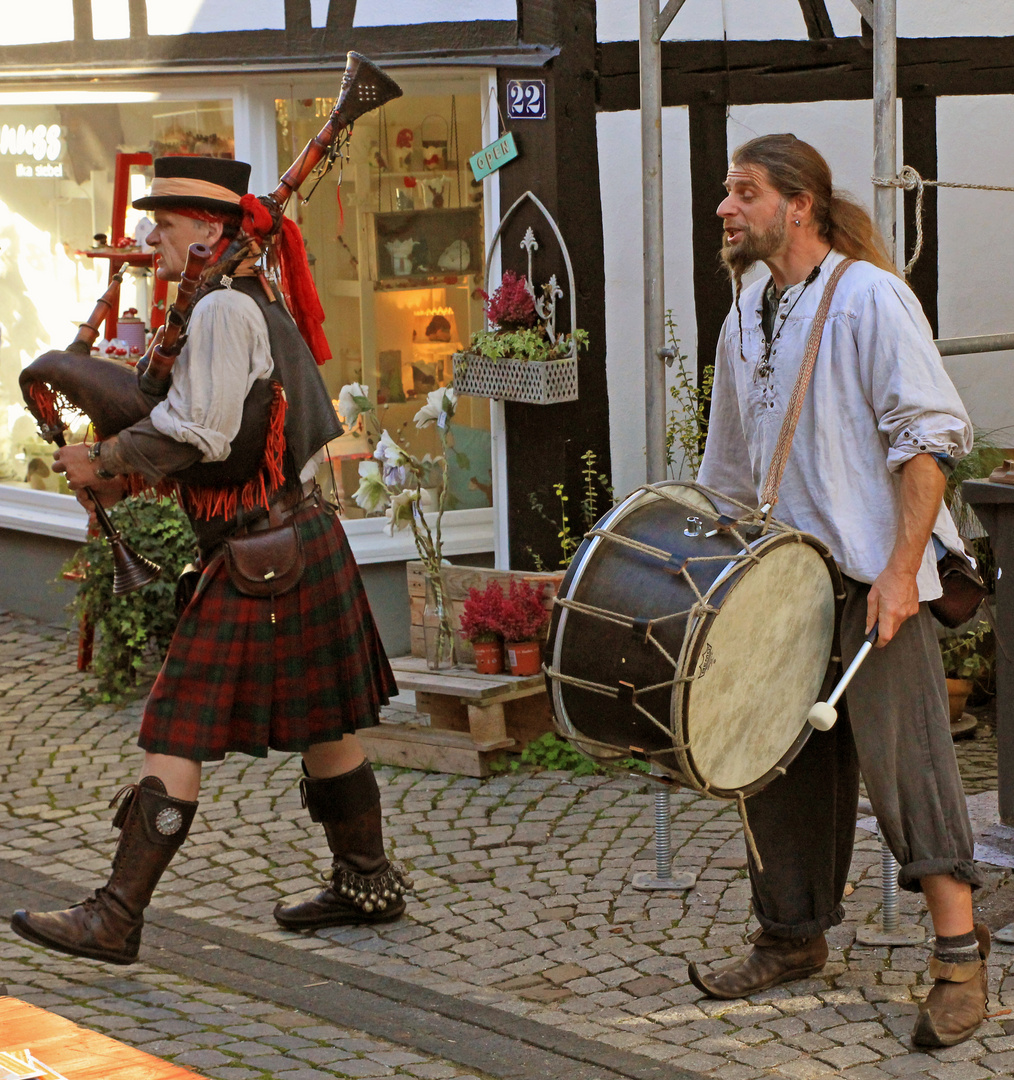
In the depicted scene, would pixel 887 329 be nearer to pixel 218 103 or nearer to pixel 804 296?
pixel 804 296

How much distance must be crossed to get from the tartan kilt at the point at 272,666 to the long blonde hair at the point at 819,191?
1444 mm

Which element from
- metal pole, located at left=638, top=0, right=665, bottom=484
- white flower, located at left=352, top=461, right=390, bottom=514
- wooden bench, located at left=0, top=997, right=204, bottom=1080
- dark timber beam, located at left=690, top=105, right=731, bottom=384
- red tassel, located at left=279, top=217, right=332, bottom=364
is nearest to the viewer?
wooden bench, located at left=0, top=997, right=204, bottom=1080

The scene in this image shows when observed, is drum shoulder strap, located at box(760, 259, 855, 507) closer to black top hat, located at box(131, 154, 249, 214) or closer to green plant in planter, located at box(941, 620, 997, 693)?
black top hat, located at box(131, 154, 249, 214)

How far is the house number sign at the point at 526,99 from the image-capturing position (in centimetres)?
614

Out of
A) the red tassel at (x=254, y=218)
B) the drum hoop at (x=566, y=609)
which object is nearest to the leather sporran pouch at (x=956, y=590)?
the drum hoop at (x=566, y=609)

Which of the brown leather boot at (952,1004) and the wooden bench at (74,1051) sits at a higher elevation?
the wooden bench at (74,1051)

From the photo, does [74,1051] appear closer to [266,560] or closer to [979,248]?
[266,560]

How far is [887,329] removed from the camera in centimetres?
328

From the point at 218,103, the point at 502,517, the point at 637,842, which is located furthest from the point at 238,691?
the point at 218,103

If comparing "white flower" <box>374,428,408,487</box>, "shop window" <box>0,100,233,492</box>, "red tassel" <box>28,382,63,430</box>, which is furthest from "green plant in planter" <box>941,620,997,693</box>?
"shop window" <box>0,100,233,492</box>

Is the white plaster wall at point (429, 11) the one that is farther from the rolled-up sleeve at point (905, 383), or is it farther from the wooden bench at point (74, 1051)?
the wooden bench at point (74, 1051)

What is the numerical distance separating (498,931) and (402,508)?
199 centimetres

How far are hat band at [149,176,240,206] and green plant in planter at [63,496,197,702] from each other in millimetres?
2626

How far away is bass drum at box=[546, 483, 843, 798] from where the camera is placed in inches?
A: 125
